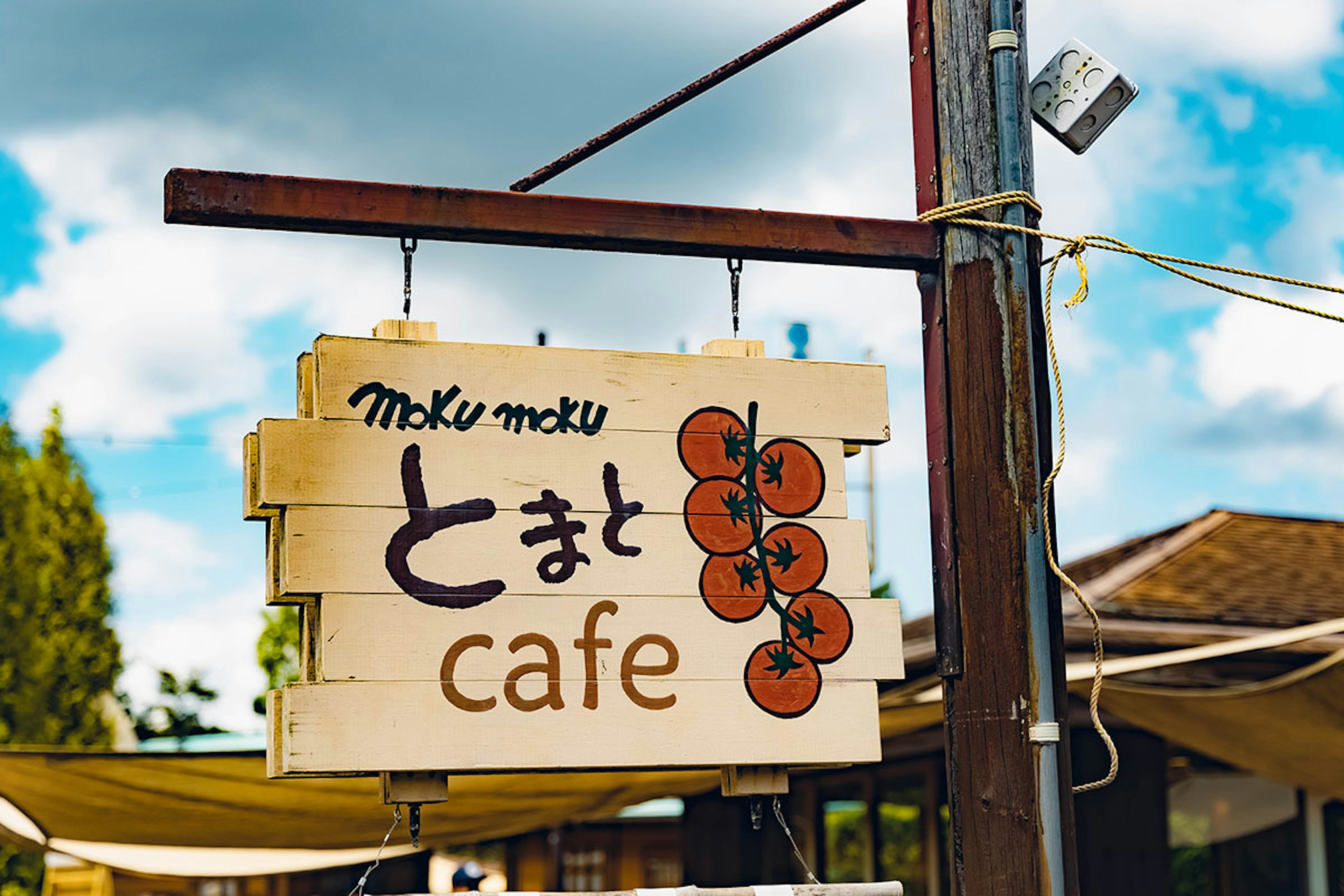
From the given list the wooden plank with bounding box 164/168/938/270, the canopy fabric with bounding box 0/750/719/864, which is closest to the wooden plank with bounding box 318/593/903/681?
the wooden plank with bounding box 164/168/938/270

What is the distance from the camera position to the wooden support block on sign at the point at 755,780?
285 cm

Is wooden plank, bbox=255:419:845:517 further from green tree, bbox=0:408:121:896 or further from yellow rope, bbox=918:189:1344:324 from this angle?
green tree, bbox=0:408:121:896

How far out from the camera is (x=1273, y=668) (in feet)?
21.3

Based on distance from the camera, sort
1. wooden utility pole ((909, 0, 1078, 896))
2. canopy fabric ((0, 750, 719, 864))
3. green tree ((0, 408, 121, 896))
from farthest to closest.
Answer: green tree ((0, 408, 121, 896)) < canopy fabric ((0, 750, 719, 864)) < wooden utility pole ((909, 0, 1078, 896))

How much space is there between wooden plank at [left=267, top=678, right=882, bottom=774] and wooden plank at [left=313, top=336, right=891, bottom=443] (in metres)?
0.51

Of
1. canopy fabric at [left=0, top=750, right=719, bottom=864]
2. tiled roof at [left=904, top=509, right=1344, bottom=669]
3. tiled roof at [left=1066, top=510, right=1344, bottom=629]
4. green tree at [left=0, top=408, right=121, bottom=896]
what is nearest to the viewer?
canopy fabric at [left=0, top=750, right=719, bottom=864]

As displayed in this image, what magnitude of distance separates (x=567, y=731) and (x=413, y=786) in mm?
304

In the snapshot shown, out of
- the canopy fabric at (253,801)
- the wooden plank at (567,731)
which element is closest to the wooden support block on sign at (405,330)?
the wooden plank at (567,731)

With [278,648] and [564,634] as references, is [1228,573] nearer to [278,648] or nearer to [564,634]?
[564,634]

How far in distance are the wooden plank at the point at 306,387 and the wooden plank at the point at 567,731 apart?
518mm

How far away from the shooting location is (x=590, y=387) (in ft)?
9.30

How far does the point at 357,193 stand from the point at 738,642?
3.81ft

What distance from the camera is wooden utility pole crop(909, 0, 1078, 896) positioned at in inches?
111

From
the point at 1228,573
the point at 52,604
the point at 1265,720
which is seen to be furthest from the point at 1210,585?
the point at 52,604
